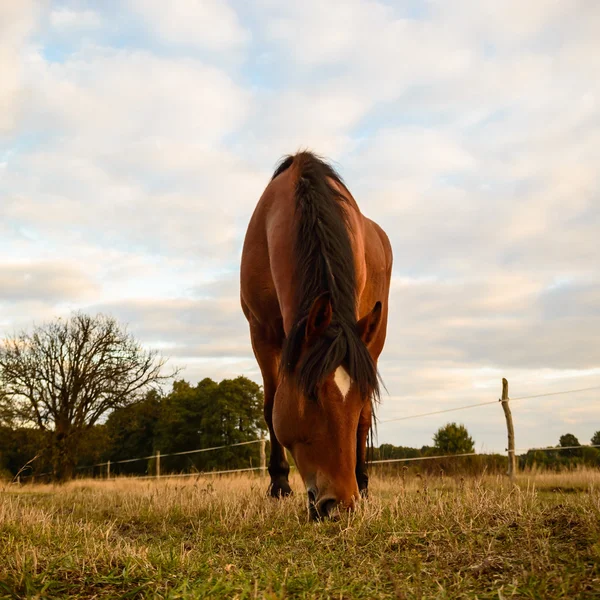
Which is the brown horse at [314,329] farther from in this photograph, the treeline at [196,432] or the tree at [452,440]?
the treeline at [196,432]

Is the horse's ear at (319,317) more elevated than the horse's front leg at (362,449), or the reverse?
the horse's ear at (319,317)

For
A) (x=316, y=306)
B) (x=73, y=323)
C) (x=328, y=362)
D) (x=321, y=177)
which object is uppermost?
(x=73, y=323)

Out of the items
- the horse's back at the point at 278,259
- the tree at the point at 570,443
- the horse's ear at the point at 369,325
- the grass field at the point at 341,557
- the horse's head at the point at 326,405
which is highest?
the horse's back at the point at 278,259

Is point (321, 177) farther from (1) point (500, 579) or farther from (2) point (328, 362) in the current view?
(1) point (500, 579)

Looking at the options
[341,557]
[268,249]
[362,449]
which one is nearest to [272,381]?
[362,449]

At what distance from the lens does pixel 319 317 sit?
428 centimetres

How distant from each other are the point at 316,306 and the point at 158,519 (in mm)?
2311

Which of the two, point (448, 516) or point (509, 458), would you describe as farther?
point (509, 458)

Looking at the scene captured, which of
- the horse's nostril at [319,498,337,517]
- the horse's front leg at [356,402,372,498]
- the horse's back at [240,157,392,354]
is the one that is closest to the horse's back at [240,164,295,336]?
the horse's back at [240,157,392,354]

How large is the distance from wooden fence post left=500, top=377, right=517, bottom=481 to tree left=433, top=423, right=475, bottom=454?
118 inches

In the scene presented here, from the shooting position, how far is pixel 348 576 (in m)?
2.44

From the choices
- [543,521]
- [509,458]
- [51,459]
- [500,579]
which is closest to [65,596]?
[500,579]

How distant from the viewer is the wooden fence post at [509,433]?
1329cm

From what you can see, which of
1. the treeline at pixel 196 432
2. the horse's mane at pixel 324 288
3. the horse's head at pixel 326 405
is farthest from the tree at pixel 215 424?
the horse's head at pixel 326 405
